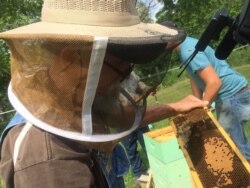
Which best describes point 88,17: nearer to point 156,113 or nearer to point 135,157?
point 156,113

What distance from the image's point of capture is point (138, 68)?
1955 millimetres

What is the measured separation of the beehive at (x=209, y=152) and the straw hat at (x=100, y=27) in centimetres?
150

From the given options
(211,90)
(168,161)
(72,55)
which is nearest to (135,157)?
(168,161)

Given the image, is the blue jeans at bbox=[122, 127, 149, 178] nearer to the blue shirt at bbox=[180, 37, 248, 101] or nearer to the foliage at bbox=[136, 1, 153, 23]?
the blue shirt at bbox=[180, 37, 248, 101]

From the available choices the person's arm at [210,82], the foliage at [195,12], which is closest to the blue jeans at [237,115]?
the person's arm at [210,82]

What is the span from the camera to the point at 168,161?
Answer: 3.84m

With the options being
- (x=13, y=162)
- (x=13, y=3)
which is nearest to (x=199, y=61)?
(x=13, y=162)

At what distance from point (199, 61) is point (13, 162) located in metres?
2.66

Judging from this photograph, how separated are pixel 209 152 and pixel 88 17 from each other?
1891mm

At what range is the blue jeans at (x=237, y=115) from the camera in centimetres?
420

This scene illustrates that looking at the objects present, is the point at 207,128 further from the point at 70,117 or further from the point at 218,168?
the point at 70,117

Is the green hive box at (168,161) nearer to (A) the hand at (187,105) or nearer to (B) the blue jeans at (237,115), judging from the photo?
(B) the blue jeans at (237,115)

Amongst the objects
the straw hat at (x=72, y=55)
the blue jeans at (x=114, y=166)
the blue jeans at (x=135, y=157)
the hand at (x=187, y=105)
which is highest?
the straw hat at (x=72, y=55)

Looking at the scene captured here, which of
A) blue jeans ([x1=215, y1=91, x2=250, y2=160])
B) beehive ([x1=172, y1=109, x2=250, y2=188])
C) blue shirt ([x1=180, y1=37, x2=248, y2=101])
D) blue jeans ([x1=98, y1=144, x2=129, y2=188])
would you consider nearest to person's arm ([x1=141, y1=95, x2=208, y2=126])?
beehive ([x1=172, y1=109, x2=250, y2=188])
